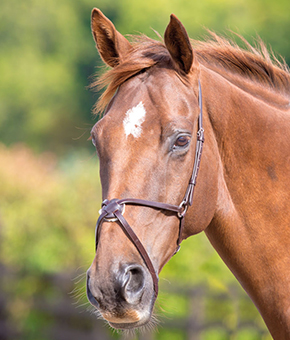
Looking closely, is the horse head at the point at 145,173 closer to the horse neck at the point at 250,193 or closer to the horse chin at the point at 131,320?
the horse chin at the point at 131,320

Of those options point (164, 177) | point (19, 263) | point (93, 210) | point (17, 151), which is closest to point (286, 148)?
point (164, 177)

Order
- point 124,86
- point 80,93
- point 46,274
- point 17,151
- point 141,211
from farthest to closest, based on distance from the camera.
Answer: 1. point 80,93
2. point 17,151
3. point 46,274
4. point 124,86
5. point 141,211

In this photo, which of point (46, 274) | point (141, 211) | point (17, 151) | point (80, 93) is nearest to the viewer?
point (141, 211)

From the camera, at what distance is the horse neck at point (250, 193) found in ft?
8.34

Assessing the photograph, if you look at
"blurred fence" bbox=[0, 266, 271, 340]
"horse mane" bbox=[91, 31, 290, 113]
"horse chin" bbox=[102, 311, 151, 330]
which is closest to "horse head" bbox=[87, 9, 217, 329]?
"horse chin" bbox=[102, 311, 151, 330]

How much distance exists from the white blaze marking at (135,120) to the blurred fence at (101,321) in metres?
4.83

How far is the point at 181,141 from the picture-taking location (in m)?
2.34

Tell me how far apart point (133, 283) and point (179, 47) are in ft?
4.31

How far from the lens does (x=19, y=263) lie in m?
8.62

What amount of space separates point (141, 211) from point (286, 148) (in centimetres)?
103

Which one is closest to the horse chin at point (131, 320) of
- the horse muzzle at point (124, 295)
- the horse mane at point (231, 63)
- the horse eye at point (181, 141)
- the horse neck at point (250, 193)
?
the horse muzzle at point (124, 295)

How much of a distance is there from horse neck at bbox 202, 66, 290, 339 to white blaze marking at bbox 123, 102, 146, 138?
44 centimetres

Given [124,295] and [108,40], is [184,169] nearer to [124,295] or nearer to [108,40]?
[124,295]

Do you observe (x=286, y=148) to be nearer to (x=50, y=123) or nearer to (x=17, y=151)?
(x=17, y=151)
